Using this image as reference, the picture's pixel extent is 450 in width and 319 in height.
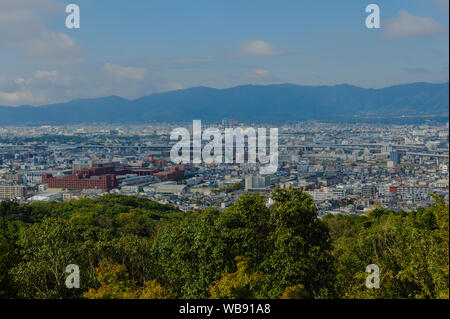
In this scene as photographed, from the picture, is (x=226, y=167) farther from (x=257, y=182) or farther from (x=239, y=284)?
(x=239, y=284)

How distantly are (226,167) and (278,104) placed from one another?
4.79 meters

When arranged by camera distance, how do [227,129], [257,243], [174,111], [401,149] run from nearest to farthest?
[257,243]
[401,149]
[227,129]
[174,111]

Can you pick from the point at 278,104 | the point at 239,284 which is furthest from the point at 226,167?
the point at 239,284

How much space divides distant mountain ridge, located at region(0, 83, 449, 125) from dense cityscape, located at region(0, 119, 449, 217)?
801 millimetres

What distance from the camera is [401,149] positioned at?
23.3 meters

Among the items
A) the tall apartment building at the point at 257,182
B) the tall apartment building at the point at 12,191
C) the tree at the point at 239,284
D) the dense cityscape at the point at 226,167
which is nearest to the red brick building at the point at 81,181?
the dense cityscape at the point at 226,167

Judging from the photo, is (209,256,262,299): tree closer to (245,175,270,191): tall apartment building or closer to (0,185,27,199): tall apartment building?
(245,175,270,191): tall apartment building

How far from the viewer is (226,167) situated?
86.2 ft

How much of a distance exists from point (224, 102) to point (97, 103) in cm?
938

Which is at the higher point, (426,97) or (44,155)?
(426,97)

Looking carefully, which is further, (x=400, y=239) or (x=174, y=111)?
(x=174, y=111)

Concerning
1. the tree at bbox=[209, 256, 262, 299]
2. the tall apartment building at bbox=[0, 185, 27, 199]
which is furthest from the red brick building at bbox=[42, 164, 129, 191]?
the tree at bbox=[209, 256, 262, 299]
